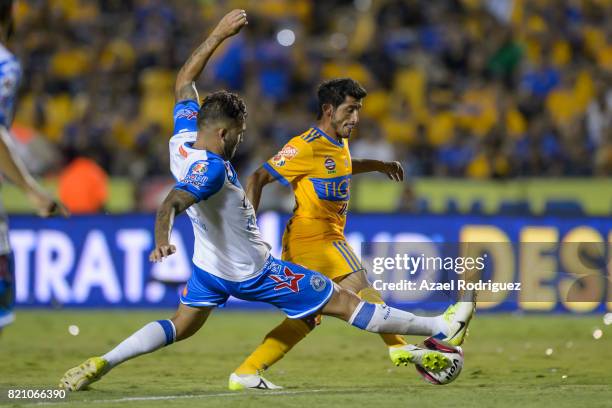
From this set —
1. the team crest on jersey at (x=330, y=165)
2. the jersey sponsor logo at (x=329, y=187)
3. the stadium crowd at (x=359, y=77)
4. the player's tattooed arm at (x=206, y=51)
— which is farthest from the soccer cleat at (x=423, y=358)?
the stadium crowd at (x=359, y=77)

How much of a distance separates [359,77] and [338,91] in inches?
402

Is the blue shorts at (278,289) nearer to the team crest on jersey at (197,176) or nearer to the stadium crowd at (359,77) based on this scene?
the team crest on jersey at (197,176)

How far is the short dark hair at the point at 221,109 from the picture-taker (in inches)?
272

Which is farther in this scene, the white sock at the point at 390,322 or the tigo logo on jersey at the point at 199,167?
the white sock at the point at 390,322

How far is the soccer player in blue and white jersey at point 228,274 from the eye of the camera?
692 centimetres

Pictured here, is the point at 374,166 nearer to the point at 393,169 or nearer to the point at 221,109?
the point at 393,169

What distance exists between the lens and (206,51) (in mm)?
7648

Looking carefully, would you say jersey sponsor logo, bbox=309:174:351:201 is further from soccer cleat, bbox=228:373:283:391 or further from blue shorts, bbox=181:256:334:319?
soccer cleat, bbox=228:373:283:391

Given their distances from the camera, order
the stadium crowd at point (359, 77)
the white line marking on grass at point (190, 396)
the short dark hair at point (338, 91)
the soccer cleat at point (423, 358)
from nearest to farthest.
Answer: the white line marking on grass at point (190, 396), the soccer cleat at point (423, 358), the short dark hair at point (338, 91), the stadium crowd at point (359, 77)

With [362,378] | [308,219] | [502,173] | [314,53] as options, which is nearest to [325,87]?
[308,219]

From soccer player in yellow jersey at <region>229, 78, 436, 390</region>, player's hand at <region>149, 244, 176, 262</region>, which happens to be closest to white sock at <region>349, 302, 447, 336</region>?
soccer player in yellow jersey at <region>229, 78, 436, 390</region>

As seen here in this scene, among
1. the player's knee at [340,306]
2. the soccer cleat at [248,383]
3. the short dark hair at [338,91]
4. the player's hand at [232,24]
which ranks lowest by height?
the soccer cleat at [248,383]

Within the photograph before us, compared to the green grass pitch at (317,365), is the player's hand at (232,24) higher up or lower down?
higher up

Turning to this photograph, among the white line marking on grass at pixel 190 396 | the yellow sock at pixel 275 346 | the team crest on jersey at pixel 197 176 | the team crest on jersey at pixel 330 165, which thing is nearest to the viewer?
the team crest on jersey at pixel 197 176
